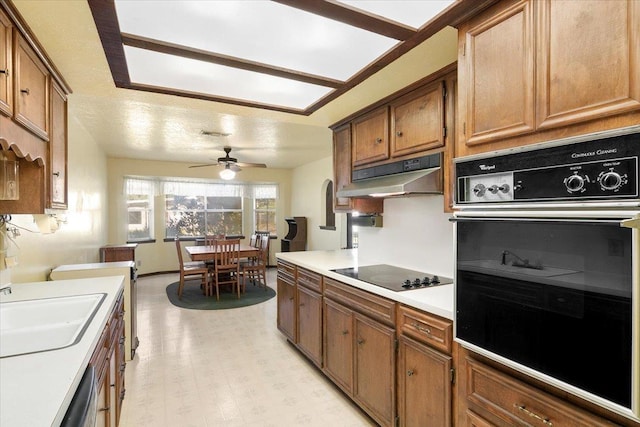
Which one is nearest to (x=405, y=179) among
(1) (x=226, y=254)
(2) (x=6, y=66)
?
(2) (x=6, y=66)

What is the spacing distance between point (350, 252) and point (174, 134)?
2.73 m

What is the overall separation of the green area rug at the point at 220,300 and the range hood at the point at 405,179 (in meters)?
3.09

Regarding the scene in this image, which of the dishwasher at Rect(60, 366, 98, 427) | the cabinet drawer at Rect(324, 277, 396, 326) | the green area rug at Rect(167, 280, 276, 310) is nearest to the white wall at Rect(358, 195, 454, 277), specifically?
the cabinet drawer at Rect(324, 277, 396, 326)

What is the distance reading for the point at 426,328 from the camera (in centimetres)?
166

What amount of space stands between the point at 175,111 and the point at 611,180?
3.29 m

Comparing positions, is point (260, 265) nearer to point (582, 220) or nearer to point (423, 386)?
point (423, 386)

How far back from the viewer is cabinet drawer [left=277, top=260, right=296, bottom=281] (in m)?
3.12

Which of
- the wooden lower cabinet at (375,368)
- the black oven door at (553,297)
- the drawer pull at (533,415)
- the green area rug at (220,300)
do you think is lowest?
the green area rug at (220,300)

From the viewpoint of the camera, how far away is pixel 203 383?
8.58 ft

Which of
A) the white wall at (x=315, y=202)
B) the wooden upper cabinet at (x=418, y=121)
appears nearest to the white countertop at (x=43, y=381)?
the wooden upper cabinet at (x=418, y=121)

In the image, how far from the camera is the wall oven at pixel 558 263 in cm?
90

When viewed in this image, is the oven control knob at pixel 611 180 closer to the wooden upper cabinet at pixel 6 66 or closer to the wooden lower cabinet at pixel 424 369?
the wooden lower cabinet at pixel 424 369

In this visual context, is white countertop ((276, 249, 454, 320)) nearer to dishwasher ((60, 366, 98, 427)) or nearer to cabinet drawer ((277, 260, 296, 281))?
cabinet drawer ((277, 260, 296, 281))

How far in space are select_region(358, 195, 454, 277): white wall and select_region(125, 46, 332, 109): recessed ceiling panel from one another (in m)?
1.13
